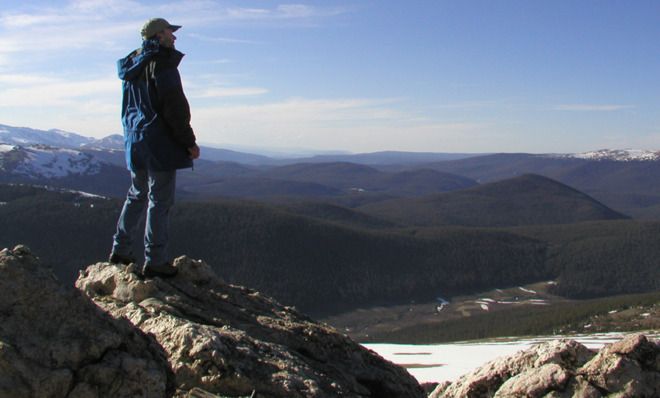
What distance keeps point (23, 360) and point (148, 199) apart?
441cm

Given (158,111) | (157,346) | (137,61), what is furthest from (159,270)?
(157,346)

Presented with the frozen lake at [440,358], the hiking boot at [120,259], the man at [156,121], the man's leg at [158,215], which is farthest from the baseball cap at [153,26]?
the frozen lake at [440,358]

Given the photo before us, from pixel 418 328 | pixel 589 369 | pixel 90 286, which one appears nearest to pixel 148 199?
pixel 90 286

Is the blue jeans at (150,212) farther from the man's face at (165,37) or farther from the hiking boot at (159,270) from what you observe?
the man's face at (165,37)

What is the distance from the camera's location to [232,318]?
30.6 feet

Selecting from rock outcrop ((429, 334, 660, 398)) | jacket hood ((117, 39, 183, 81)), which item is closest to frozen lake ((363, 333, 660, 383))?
rock outcrop ((429, 334, 660, 398))

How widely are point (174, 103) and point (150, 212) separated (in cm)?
166

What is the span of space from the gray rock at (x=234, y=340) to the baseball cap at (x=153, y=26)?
3.35m

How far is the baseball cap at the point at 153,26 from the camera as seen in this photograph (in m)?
9.06

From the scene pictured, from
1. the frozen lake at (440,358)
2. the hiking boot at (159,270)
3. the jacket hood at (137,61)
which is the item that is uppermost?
the jacket hood at (137,61)

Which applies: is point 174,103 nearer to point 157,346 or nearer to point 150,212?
point 150,212

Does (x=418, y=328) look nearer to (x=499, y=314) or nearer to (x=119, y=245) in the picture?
(x=499, y=314)

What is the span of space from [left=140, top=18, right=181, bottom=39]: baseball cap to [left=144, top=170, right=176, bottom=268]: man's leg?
1.94 m

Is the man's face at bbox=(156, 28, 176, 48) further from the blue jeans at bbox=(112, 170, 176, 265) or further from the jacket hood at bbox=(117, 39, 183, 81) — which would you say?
the blue jeans at bbox=(112, 170, 176, 265)
